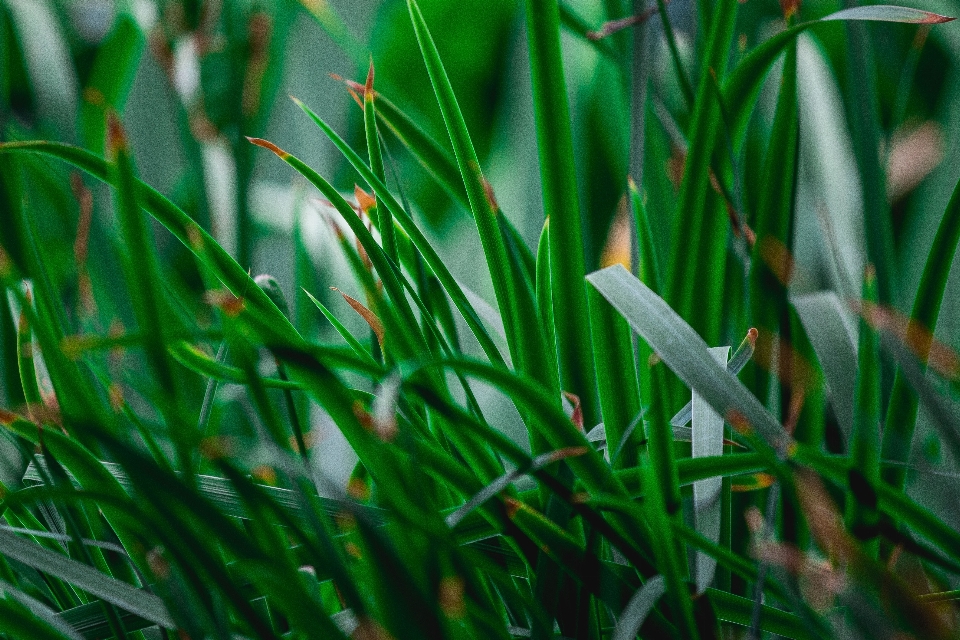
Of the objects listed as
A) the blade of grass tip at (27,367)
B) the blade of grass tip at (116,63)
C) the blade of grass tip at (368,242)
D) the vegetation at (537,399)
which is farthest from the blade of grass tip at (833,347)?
the blade of grass tip at (116,63)

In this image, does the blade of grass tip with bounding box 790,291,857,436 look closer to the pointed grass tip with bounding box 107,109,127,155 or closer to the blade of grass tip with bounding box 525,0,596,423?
the blade of grass tip with bounding box 525,0,596,423

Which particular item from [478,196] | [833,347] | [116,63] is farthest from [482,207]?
[116,63]

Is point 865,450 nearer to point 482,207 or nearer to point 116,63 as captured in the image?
point 482,207

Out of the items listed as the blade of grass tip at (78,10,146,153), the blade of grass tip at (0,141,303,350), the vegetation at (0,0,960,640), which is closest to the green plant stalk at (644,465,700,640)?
the vegetation at (0,0,960,640)

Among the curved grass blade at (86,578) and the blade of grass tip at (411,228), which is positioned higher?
the blade of grass tip at (411,228)

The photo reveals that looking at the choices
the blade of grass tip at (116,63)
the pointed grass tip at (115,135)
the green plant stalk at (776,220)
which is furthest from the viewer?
the blade of grass tip at (116,63)

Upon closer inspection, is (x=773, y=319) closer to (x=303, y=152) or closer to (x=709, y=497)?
(x=709, y=497)

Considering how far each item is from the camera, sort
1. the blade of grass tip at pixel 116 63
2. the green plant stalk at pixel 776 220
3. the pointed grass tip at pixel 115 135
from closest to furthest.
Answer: the pointed grass tip at pixel 115 135 → the green plant stalk at pixel 776 220 → the blade of grass tip at pixel 116 63

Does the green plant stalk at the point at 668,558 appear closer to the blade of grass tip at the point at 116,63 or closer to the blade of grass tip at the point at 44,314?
the blade of grass tip at the point at 44,314

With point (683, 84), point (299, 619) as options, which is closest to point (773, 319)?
point (683, 84)
